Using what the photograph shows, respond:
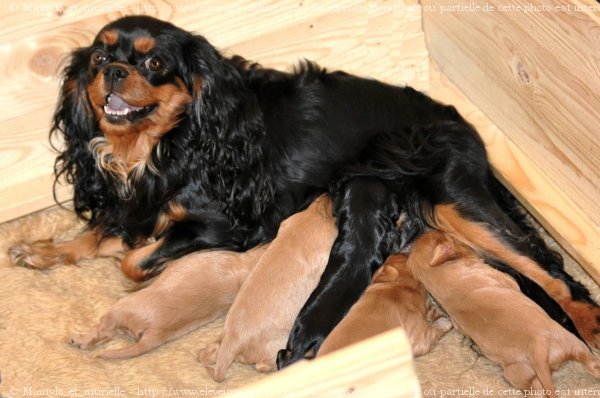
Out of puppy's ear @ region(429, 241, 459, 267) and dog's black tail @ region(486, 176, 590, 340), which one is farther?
dog's black tail @ region(486, 176, 590, 340)

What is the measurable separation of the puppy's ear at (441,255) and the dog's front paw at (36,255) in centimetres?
133

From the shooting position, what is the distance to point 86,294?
340 cm

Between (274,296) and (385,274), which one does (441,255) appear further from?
(274,296)

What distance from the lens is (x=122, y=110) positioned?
3.21 m

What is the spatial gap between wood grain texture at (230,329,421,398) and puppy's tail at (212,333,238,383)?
4.13ft

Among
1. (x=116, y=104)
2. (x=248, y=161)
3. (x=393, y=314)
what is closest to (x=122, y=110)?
(x=116, y=104)

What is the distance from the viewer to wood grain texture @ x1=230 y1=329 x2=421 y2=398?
1606 millimetres

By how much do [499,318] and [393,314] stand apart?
30 centimetres

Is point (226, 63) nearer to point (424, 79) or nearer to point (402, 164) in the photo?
point (402, 164)

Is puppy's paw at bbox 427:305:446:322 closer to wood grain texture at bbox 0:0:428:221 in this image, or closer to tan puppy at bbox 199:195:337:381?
tan puppy at bbox 199:195:337:381

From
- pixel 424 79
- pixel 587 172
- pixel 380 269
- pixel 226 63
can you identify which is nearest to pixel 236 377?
pixel 380 269

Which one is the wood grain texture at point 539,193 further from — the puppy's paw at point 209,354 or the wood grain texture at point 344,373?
the wood grain texture at point 344,373

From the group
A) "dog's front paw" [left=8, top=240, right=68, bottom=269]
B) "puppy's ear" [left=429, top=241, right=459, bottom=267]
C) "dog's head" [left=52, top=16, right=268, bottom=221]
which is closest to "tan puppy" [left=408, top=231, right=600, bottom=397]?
"puppy's ear" [left=429, top=241, right=459, bottom=267]

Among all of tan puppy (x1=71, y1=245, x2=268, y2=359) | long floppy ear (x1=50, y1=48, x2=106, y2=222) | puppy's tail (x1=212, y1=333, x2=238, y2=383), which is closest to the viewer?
puppy's tail (x1=212, y1=333, x2=238, y2=383)
